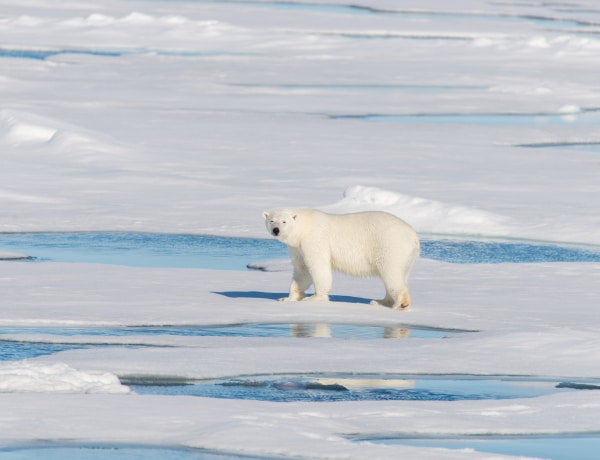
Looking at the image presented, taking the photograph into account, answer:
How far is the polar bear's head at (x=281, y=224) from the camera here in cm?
715

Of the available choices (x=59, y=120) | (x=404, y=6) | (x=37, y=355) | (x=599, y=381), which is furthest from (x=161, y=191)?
(x=404, y=6)

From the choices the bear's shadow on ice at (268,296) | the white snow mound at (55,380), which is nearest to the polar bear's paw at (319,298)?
the bear's shadow on ice at (268,296)

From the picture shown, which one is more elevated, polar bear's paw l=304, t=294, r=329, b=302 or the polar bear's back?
the polar bear's back

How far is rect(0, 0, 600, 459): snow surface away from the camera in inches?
200

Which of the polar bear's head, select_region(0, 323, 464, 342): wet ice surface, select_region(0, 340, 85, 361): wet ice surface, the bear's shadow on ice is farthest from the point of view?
the bear's shadow on ice

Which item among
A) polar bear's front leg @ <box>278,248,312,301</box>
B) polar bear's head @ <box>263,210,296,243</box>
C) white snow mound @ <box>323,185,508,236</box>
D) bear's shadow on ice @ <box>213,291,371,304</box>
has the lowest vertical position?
bear's shadow on ice @ <box>213,291,371,304</box>

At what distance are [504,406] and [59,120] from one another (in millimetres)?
11392

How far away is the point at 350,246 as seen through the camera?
7.28 meters

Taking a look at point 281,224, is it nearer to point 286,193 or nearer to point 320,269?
point 320,269

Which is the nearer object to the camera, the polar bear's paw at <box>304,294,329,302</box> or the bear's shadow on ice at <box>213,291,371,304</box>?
the polar bear's paw at <box>304,294,329,302</box>

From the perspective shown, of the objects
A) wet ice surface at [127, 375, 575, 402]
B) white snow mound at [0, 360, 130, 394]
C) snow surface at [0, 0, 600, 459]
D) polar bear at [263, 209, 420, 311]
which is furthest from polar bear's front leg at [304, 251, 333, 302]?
white snow mound at [0, 360, 130, 394]

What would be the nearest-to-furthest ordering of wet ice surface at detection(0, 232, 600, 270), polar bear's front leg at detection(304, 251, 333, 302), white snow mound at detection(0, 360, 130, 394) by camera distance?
white snow mound at detection(0, 360, 130, 394) < polar bear's front leg at detection(304, 251, 333, 302) < wet ice surface at detection(0, 232, 600, 270)

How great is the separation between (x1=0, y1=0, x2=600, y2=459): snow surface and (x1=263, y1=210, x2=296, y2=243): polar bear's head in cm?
38

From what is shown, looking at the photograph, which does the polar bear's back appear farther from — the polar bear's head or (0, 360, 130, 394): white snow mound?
(0, 360, 130, 394): white snow mound
